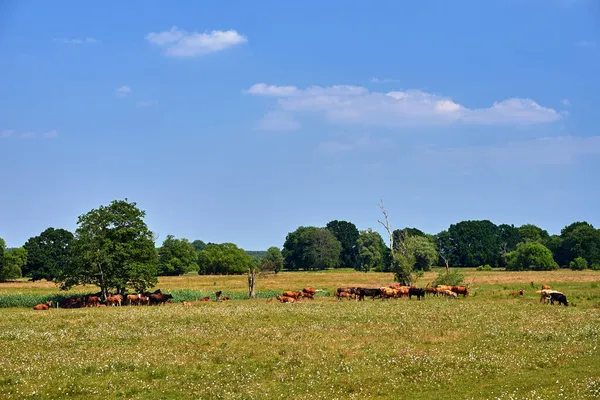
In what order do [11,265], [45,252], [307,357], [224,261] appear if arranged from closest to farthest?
1. [307,357]
2. [11,265]
3. [45,252]
4. [224,261]

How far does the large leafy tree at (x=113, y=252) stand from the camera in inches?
2266

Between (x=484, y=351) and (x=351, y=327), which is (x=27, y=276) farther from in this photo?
(x=484, y=351)

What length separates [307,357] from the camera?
2289cm

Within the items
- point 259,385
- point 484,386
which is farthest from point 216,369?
point 484,386

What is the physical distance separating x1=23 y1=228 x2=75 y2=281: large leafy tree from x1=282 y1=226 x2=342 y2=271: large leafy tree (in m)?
78.0

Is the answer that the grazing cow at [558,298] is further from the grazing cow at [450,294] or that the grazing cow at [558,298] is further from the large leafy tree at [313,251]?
the large leafy tree at [313,251]

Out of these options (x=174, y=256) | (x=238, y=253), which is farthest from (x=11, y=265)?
(x=238, y=253)

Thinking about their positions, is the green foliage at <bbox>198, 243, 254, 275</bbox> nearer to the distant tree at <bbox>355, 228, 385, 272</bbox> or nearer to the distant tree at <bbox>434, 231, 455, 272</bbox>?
the distant tree at <bbox>355, 228, 385, 272</bbox>

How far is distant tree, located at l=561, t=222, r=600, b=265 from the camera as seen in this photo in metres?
150

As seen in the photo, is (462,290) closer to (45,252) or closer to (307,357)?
(307,357)

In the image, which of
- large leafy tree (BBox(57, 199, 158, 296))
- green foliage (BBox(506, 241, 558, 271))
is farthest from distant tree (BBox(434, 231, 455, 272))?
large leafy tree (BBox(57, 199, 158, 296))

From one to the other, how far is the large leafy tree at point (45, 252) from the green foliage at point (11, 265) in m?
3.56

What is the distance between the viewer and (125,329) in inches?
1254

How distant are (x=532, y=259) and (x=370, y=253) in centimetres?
4336
